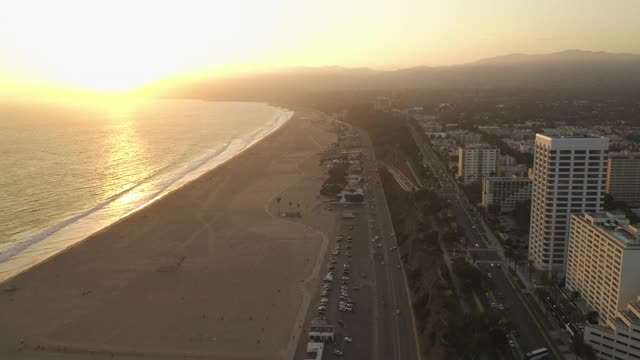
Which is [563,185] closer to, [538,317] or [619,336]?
[538,317]

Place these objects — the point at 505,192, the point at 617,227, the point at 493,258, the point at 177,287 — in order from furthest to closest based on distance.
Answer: the point at 505,192, the point at 493,258, the point at 177,287, the point at 617,227

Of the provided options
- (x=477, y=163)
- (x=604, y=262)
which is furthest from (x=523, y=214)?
(x=604, y=262)

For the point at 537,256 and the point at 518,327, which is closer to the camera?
the point at 518,327

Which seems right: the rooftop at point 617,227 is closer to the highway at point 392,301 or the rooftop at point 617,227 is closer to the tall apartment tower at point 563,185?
the tall apartment tower at point 563,185

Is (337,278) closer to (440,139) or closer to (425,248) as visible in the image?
(425,248)

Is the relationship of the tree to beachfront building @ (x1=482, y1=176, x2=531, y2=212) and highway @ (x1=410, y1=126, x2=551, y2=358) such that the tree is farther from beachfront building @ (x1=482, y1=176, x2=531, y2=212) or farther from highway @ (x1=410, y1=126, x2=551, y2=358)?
highway @ (x1=410, y1=126, x2=551, y2=358)

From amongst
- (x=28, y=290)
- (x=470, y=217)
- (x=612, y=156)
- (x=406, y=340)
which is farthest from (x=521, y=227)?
(x=28, y=290)
